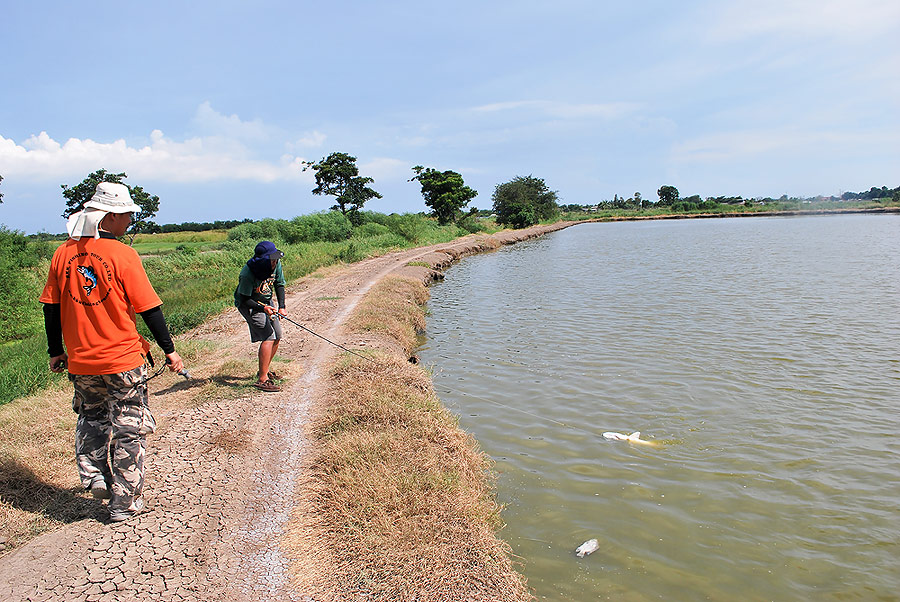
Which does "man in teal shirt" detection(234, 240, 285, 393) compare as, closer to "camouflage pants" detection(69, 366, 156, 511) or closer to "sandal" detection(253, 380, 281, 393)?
"sandal" detection(253, 380, 281, 393)

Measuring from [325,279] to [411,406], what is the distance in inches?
500

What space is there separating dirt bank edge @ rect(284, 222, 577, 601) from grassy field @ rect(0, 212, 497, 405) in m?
3.98

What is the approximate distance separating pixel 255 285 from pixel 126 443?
2.54 metres

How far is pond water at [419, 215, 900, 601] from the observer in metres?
3.88

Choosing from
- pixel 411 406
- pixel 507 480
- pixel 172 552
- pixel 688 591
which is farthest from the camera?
pixel 411 406

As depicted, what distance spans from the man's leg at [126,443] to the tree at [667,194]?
10829 cm

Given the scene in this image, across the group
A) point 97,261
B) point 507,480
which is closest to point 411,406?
point 507,480

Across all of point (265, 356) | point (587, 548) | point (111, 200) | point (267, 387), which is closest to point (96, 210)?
point (111, 200)

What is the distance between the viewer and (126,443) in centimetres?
354

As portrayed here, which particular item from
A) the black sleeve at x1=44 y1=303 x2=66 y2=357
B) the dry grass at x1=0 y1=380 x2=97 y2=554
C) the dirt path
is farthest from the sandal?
the black sleeve at x1=44 y1=303 x2=66 y2=357

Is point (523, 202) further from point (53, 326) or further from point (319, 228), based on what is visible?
point (53, 326)

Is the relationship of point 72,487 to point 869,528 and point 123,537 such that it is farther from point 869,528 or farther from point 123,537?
point 869,528

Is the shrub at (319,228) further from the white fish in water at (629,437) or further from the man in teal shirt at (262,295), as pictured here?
the white fish in water at (629,437)

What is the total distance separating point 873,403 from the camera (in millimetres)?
6531
